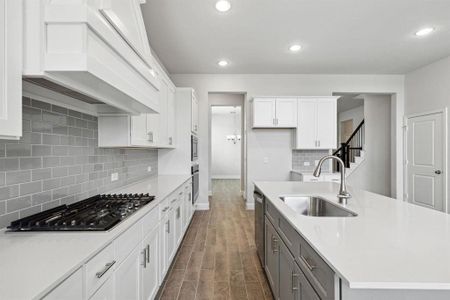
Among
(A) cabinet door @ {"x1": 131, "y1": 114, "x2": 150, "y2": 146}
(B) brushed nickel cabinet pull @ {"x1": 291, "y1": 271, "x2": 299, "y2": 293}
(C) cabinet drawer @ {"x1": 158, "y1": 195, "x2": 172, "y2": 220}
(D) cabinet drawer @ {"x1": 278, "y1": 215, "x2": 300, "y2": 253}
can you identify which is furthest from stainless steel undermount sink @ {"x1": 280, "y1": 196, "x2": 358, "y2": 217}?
(A) cabinet door @ {"x1": 131, "y1": 114, "x2": 150, "y2": 146}

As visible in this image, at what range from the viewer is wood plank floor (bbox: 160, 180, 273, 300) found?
221cm

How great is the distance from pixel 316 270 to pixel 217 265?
6.26 feet

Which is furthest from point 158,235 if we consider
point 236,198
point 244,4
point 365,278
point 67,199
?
point 236,198

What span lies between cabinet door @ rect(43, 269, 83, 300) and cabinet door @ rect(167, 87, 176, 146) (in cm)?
294

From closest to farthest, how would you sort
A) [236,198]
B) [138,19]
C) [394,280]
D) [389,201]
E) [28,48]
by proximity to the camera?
1. [394,280]
2. [28,48]
3. [138,19]
4. [389,201]
5. [236,198]

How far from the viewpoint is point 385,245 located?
40.8 inches

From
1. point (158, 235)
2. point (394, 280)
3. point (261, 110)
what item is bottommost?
point (158, 235)

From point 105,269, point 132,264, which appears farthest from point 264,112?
point 105,269

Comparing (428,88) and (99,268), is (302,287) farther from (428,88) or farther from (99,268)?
(428,88)

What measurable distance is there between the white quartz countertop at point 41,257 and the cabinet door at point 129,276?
9.2 inches

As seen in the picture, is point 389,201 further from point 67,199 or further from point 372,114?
point 372,114

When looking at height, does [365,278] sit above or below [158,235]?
above

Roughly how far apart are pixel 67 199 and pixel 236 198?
5119 mm

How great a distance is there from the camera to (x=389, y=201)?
1.95m
